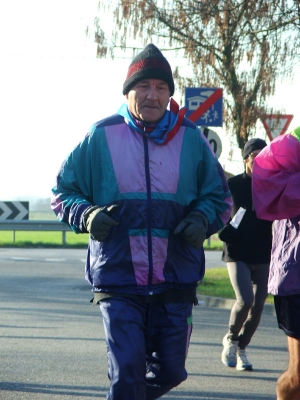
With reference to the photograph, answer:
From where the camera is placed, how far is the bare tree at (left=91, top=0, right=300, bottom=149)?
15375mm

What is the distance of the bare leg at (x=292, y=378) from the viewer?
16.1 feet

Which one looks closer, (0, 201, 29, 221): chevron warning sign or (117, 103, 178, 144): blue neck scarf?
(117, 103, 178, 144): blue neck scarf

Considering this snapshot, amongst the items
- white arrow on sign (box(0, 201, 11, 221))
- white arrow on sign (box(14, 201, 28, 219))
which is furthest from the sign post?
white arrow on sign (box(14, 201, 28, 219))

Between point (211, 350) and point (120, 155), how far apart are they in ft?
15.8

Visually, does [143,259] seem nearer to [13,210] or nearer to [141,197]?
[141,197]

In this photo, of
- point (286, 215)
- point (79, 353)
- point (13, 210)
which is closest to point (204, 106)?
point (79, 353)

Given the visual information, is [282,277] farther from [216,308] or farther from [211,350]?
[216,308]

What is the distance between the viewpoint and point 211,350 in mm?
9055

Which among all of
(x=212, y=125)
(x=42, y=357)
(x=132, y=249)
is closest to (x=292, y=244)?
(x=132, y=249)

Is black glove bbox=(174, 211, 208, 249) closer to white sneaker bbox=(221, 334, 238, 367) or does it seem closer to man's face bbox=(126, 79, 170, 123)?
man's face bbox=(126, 79, 170, 123)

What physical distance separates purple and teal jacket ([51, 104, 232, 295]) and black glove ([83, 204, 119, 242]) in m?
0.10

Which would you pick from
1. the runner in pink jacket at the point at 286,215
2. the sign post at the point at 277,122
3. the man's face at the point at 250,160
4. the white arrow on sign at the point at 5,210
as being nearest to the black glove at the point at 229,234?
the man's face at the point at 250,160

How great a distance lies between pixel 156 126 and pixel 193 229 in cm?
57

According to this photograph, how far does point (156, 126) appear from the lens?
466cm
